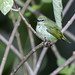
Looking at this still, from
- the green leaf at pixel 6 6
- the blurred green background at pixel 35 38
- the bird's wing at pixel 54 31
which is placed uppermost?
the green leaf at pixel 6 6

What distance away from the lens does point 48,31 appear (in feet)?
7.20

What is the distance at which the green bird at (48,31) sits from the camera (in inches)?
82.1

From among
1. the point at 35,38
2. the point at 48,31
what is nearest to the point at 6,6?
the point at 48,31

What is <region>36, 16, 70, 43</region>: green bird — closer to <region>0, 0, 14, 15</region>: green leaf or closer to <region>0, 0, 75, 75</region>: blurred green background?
<region>0, 0, 14, 15</region>: green leaf

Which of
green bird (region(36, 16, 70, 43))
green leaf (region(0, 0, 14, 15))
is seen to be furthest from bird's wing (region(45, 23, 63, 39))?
green leaf (region(0, 0, 14, 15))

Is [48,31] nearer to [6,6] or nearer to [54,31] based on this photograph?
[54,31]

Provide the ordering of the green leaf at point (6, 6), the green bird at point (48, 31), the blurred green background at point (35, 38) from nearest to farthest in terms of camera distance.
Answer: the green leaf at point (6, 6) < the green bird at point (48, 31) < the blurred green background at point (35, 38)

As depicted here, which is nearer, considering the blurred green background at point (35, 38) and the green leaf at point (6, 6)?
the green leaf at point (6, 6)

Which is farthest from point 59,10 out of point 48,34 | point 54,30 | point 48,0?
point 48,0

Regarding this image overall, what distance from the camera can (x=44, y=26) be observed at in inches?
90.1

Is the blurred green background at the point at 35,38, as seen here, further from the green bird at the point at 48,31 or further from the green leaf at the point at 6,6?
the green leaf at the point at 6,6

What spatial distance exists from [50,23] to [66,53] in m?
1.60

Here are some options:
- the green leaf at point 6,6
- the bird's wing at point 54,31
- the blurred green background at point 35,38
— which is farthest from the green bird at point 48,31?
the blurred green background at point 35,38

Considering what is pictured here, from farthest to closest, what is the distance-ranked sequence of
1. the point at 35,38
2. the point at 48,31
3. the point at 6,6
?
the point at 35,38
the point at 48,31
the point at 6,6
